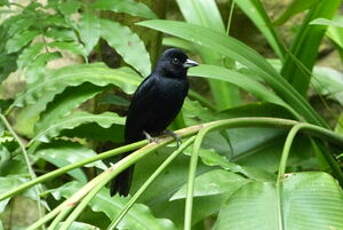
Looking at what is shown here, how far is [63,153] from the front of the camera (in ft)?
5.42

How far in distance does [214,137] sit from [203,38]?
334mm

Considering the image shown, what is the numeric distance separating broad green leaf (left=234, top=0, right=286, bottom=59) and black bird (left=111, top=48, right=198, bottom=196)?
38 centimetres

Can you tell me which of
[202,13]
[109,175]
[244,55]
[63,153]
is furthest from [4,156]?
[202,13]

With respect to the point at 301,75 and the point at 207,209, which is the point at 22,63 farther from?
the point at 301,75

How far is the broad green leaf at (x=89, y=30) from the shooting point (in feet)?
6.22

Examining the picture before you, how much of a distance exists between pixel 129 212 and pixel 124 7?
79cm

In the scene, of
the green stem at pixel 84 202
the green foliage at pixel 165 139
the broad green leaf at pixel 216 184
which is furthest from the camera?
the broad green leaf at pixel 216 184

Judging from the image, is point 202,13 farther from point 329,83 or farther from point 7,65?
point 7,65

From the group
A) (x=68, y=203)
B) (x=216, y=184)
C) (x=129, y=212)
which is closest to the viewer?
(x=68, y=203)

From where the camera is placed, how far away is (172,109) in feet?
6.50

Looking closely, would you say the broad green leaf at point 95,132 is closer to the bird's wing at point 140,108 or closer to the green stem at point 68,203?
the bird's wing at point 140,108

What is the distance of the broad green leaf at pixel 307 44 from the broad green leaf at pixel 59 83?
0.66m

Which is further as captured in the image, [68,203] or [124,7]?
[124,7]

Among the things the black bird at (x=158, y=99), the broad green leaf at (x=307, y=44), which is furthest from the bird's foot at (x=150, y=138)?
the broad green leaf at (x=307, y=44)
